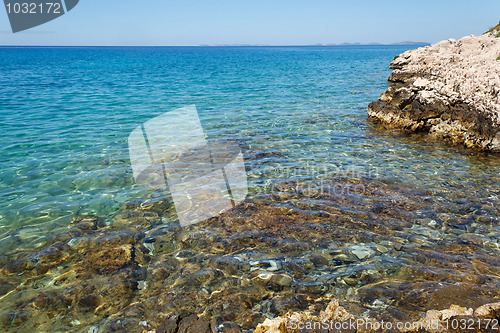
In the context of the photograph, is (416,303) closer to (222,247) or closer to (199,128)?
(222,247)

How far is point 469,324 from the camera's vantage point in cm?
309

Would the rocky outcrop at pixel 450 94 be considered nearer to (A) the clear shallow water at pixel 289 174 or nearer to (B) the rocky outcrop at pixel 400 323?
(A) the clear shallow water at pixel 289 174

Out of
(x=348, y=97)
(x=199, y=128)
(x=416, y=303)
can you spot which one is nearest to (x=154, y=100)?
(x=199, y=128)

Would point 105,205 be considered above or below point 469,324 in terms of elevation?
below

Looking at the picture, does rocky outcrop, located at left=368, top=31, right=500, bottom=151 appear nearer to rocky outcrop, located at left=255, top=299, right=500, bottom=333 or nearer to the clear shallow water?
the clear shallow water

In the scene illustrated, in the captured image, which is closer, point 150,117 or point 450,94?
point 450,94

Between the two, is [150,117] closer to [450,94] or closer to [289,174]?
[289,174]

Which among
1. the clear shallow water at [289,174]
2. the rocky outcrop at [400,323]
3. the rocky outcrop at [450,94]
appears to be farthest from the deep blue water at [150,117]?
the rocky outcrop at [400,323]

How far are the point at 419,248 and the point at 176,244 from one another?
4116mm

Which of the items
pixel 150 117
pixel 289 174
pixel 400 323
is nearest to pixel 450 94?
pixel 289 174

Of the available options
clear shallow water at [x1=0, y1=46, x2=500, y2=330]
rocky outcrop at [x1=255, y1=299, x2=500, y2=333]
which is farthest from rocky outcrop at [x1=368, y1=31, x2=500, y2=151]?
rocky outcrop at [x1=255, y1=299, x2=500, y2=333]

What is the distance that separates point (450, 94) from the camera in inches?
460

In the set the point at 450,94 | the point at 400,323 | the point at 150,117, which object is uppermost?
the point at 450,94

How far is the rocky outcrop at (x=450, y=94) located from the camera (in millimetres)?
10336
